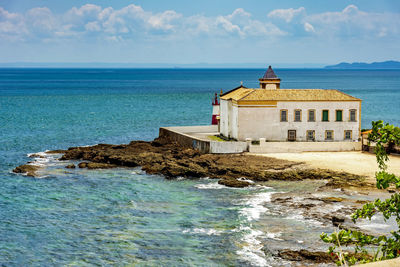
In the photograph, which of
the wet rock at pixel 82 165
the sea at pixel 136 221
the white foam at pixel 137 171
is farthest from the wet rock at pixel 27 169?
the white foam at pixel 137 171

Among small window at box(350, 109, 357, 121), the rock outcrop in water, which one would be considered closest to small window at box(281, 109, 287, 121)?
the rock outcrop in water

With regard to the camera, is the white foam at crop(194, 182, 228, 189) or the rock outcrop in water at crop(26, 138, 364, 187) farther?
the rock outcrop in water at crop(26, 138, 364, 187)

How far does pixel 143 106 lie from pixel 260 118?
217ft

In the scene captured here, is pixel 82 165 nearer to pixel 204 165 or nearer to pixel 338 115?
pixel 204 165

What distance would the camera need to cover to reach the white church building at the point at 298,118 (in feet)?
153

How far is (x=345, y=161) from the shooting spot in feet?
137

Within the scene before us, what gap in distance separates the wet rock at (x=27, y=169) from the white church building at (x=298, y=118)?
609 inches

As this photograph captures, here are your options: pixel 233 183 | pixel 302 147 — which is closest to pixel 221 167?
pixel 233 183

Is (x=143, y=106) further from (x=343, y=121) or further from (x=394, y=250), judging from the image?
(x=394, y=250)

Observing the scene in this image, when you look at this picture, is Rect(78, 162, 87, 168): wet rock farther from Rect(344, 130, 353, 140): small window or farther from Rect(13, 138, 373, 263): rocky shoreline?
Rect(344, 130, 353, 140): small window

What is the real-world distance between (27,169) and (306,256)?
80.2 feet

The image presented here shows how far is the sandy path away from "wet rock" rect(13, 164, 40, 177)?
1658 centimetres

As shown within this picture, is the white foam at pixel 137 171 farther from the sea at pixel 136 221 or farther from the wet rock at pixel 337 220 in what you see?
the wet rock at pixel 337 220

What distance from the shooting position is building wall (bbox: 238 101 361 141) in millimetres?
46688
